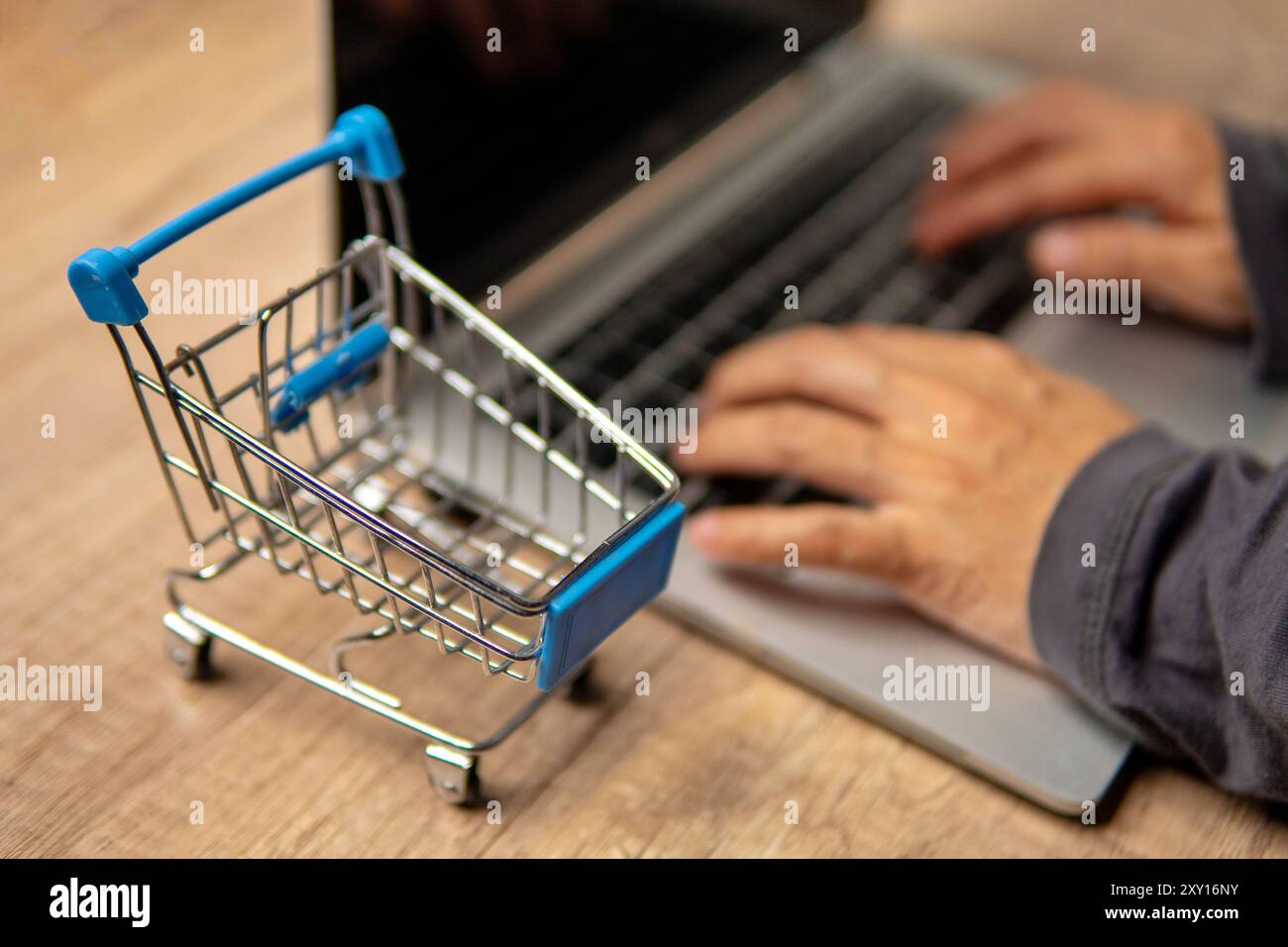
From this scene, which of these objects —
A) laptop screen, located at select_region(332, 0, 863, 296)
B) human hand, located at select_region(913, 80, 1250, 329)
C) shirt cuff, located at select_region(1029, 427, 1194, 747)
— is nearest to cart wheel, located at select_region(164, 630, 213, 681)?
laptop screen, located at select_region(332, 0, 863, 296)

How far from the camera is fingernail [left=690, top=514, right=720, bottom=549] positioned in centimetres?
75

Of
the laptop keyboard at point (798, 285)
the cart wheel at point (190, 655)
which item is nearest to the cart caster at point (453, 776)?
the cart wheel at point (190, 655)

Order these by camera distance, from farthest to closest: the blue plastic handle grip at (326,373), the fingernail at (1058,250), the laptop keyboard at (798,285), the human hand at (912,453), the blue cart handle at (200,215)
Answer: the fingernail at (1058,250), the laptop keyboard at (798,285), the human hand at (912,453), the blue plastic handle grip at (326,373), the blue cart handle at (200,215)

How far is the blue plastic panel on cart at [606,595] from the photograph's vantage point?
0.56 meters

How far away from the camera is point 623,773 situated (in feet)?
2.23

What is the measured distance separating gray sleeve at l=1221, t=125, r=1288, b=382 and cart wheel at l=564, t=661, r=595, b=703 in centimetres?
55

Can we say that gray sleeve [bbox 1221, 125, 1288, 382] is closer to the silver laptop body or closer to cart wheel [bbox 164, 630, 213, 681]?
the silver laptop body

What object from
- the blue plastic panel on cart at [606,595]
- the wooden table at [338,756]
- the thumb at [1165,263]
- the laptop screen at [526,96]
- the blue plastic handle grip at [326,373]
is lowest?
the wooden table at [338,756]

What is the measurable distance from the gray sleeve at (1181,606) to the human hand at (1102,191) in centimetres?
29

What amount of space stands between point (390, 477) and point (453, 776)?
22cm

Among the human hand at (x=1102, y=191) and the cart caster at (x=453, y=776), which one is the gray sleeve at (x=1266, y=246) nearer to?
the human hand at (x=1102, y=191)

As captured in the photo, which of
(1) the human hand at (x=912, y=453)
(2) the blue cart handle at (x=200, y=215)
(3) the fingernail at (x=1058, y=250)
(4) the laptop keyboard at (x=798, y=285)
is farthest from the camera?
(3) the fingernail at (x=1058, y=250)

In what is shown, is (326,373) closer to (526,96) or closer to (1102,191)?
(526,96)

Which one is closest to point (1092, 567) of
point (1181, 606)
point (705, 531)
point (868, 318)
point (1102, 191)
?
point (1181, 606)
